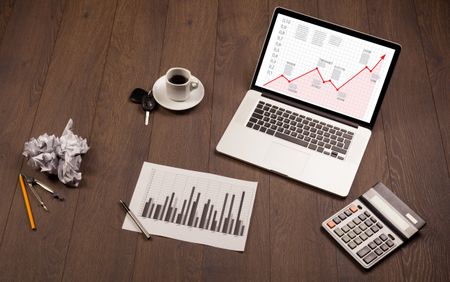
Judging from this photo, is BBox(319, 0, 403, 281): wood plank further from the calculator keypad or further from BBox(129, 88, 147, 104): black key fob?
BBox(129, 88, 147, 104): black key fob


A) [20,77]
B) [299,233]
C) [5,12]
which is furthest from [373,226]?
[5,12]

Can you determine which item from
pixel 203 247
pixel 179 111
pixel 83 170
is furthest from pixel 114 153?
pixel 203 247

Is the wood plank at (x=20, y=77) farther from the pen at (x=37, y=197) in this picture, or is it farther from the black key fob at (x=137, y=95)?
the black key fob at (x=137, y=95)

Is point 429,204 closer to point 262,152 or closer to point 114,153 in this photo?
point 262,152

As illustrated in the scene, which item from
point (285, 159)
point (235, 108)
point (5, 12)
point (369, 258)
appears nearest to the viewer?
point (369, 258)

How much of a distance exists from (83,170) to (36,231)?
0.18 metres

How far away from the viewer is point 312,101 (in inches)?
53.2

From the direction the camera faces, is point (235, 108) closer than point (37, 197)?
No

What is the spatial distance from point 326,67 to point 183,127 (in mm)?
408

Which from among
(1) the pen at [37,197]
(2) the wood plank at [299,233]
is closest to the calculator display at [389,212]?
(2) the wood plank at [299,233]

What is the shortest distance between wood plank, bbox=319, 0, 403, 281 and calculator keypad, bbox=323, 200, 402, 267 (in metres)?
0.03

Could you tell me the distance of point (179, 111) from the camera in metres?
1.37

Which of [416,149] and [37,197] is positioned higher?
[416,149]

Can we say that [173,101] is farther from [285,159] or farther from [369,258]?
[369,258]
